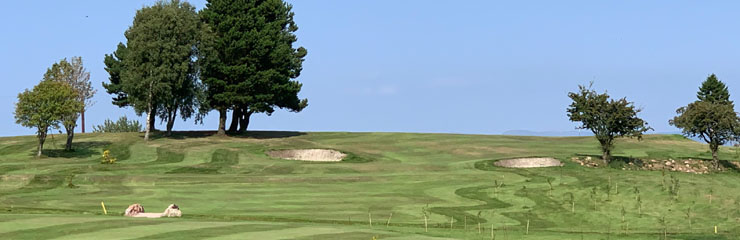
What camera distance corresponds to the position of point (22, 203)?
56312 millimetres

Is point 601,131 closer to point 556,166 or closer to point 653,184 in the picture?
point 556,166

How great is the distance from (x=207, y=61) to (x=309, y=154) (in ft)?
80.5

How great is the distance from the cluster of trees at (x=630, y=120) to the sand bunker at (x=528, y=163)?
18.4ft

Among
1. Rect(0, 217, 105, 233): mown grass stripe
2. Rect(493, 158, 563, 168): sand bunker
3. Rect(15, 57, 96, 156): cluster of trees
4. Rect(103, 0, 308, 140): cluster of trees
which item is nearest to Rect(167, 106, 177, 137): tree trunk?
Rect(103, 0, 308, 140): cluster of trees

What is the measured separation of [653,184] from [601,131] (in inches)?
814

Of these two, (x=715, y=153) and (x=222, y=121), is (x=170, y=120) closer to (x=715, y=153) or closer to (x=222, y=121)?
(x=222, y=121)

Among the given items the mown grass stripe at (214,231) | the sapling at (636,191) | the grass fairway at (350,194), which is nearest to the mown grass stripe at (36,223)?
the grass fairway at (350,194)

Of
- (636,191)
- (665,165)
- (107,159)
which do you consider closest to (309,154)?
(107,159)

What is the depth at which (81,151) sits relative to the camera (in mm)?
96312

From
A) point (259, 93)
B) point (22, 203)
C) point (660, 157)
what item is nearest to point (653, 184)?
point (660, 157)

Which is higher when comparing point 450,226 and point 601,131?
point 601,131

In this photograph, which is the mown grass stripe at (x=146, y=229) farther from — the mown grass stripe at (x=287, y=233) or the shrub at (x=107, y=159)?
the shrub at (x=107, y=159)

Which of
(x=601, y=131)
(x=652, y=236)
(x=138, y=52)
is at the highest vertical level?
(x=138, y=52)

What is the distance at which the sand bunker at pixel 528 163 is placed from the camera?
85.9 meters
